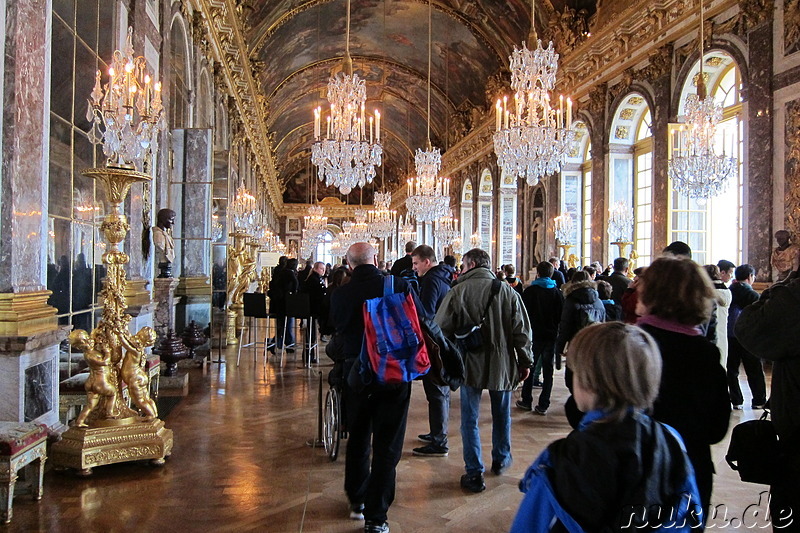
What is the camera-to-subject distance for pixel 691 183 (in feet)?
27.3

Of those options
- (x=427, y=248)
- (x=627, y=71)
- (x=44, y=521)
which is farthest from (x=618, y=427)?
(x=627, y=71)

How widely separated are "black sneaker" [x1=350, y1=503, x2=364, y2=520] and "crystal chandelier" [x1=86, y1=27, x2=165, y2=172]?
2881mm

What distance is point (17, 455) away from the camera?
3.36 meters

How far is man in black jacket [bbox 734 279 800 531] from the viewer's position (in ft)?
7.20

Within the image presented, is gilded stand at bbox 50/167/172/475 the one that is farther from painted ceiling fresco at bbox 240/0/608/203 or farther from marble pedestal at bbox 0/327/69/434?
painted ceiling fresco at bbox 240/0/608/203

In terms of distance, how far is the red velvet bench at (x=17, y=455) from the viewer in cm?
330

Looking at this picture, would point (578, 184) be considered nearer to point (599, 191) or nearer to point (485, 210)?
point (599, 191)

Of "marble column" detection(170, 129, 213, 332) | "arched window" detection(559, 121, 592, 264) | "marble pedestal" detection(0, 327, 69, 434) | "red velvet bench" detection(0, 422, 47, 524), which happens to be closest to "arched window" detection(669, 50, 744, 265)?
"arched window" detection(559, 121, 592, 264)

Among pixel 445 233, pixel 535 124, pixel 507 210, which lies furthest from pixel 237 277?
pixel 507 210

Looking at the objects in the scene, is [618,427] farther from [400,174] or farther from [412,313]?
[400,174]

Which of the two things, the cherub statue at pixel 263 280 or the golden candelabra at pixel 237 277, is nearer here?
the golden candelabra at pixel 237 277

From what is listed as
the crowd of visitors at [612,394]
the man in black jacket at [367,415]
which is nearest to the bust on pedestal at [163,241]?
the crowd of visitors at [612,394]

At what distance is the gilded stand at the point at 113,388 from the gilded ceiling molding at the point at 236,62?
25.8 ft

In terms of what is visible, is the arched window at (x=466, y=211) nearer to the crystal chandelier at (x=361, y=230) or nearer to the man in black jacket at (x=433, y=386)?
the crystal chandelier at (x=361, y=230)
